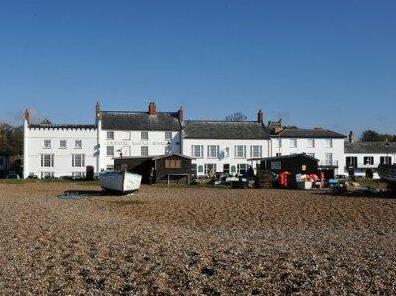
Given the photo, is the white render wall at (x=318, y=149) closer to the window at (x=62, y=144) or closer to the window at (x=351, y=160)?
the window at (x=351, y=160)

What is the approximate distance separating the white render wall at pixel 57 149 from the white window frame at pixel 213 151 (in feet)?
52.7

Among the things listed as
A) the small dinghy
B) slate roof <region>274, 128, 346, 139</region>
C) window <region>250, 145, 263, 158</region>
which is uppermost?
slate roof <region>274, 128, 346, 139</region>

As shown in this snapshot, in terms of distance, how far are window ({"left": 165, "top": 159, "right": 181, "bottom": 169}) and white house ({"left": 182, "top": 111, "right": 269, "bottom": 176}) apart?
1419 cm

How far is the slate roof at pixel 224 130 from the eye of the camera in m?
82.6

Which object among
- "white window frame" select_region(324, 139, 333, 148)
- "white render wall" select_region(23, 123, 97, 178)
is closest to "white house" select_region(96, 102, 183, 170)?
"white render wall" select_region(23, 123, 97, 178)

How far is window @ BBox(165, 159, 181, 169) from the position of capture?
221 ft

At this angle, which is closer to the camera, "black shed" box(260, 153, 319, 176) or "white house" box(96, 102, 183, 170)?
"black shed" box(260, 153, 319, 176)

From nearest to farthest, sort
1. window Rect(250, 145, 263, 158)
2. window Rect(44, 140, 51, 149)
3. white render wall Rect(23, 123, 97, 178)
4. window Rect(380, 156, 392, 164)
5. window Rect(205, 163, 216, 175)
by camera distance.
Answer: white render wall Rect(23, 123, 97, 178) < window Rect(44, 140, 51, 149) < window Rect(205, 163, 216, 175) < window Rect(250, 145, 263, 158) < window Rect(380, 156, 392, 164)

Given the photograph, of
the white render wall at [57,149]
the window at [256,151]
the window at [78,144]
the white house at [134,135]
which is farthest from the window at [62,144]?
the window at [256,151]

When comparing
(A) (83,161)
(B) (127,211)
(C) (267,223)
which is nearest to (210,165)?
(A) (83,161)

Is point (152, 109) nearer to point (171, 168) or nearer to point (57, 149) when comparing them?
point (57, 149)

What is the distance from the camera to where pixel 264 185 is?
5497 centimetres

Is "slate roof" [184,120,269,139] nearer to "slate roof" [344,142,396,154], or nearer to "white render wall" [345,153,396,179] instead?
"slate roof" [344,142,396,154]

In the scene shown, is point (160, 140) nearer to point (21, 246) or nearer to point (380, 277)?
point (21, 246)
